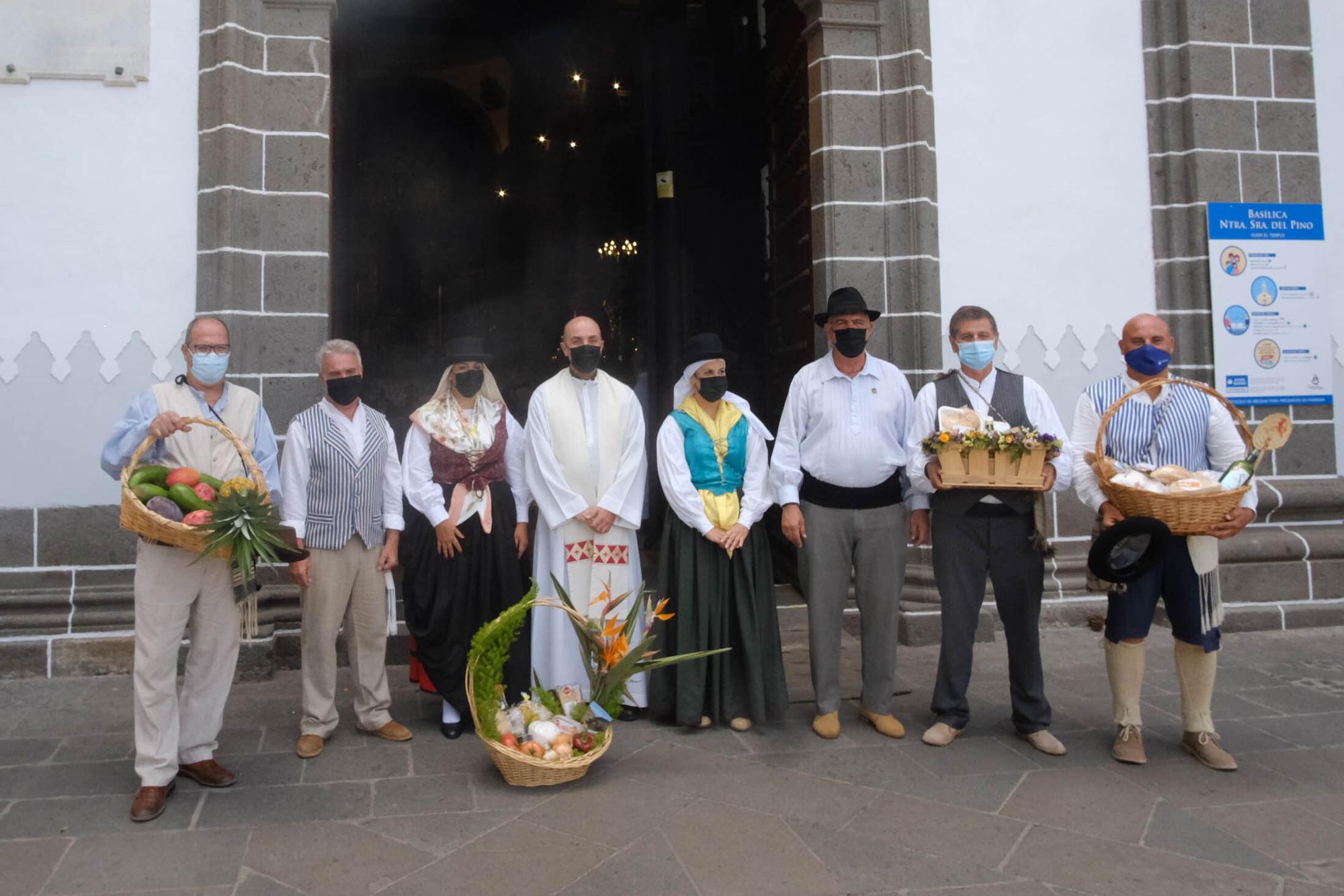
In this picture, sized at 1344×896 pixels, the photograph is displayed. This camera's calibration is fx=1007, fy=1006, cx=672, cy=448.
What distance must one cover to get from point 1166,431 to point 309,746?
11.9ft

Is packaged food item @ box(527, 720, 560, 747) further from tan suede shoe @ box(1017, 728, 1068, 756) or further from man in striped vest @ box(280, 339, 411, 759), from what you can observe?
tan suede shoe @ box(1017, 728, 1068, 756)

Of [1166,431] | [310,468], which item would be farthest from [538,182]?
[1166,431]

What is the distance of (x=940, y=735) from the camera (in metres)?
4.13

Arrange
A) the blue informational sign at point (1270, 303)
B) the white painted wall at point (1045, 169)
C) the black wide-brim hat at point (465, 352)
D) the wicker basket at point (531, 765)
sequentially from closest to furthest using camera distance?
the wicker basket at point (531, 765)
the black wide-brim hat at point (465, 352)
the white painted wall at point (1045, 169)
the blue informational sign at point (1270, 303)

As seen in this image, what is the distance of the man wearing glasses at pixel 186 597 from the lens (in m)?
3.55

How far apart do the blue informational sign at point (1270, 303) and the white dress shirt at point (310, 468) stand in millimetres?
4901

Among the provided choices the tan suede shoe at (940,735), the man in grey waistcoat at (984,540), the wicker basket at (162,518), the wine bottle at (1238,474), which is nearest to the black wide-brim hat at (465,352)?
the wicker basket at (162,518)

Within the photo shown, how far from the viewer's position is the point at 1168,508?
3.63 meters

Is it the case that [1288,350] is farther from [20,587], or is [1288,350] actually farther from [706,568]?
[20,587]

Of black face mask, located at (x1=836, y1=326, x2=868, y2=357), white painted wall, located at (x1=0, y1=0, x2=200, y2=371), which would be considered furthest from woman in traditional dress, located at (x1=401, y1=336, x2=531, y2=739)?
white painted wall, located at (x1=0, y1=0, x2=200, y2=371)

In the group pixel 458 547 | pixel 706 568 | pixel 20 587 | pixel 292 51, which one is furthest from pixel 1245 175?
pixel 20 587

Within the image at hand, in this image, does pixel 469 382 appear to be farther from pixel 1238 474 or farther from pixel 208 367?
pixel 1238 474

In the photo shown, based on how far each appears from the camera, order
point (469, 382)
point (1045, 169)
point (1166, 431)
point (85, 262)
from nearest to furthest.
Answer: point (1166, 431)
point (469, 382)
point (85, 262)
point (1045, 169)

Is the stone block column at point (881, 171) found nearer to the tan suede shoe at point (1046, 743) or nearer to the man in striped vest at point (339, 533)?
the tan suede shoe at point (1046, 743)
